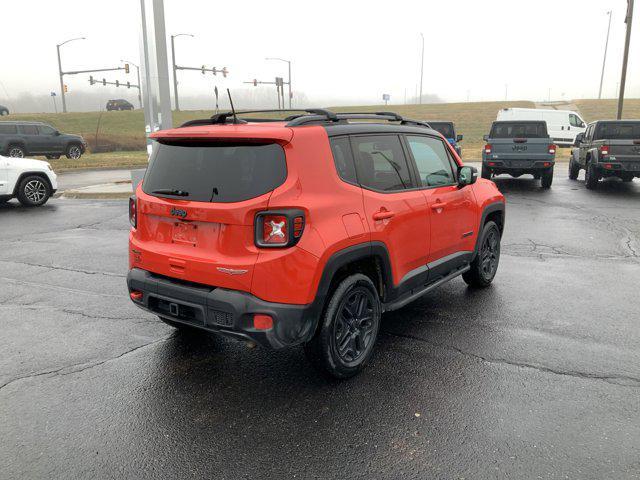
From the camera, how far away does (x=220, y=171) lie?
345cm

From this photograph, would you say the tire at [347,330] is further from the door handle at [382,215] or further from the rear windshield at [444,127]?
the rear windshield at [444,127]

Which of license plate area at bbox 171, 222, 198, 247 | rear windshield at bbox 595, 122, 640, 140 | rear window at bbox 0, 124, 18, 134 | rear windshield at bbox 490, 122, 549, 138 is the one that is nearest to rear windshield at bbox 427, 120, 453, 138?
rear windshield at bbox 490, 122, 549, 138

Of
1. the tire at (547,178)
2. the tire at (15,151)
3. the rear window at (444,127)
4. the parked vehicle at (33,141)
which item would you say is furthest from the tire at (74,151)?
the tire at (547,178)

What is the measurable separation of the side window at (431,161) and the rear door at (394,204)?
0.68 feet

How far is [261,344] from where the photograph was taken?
329 centimetres

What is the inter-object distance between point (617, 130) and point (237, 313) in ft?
50.5

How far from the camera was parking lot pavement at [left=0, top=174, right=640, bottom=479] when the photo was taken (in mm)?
2867

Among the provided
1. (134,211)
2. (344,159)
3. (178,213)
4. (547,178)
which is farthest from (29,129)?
(344,159)

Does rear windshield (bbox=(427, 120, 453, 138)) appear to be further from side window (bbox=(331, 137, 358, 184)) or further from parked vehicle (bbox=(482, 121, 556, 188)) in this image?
side window (bbox=(331, 137, 358, 184))

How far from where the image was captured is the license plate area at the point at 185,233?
138 inches

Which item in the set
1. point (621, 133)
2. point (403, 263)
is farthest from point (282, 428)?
point (621, 133)

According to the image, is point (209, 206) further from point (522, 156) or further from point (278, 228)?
point (522, 156)

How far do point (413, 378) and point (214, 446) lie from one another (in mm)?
1514

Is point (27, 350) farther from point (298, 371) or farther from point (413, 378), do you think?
point (413, 378)
